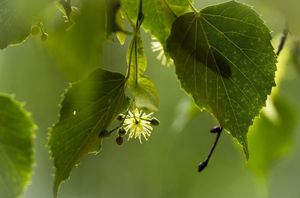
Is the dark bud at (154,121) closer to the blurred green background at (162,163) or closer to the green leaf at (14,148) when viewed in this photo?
the green leaf at (14,148)

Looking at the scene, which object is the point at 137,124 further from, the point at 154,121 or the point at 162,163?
the point at 162,163

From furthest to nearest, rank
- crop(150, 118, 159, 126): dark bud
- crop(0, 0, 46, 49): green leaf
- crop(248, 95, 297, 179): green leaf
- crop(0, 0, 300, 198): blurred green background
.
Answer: crop(0, 0, 300, 198): blurred green background < crop(248, 95, 297, 179): green leaf < crop(150, 118, 159, 126): dark bud < crop(0, 0, 46, 49): green leaf

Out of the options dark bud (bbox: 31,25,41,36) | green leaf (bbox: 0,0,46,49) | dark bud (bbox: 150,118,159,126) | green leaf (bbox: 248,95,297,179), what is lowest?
green leaf (bbox: 248,95,297,179)

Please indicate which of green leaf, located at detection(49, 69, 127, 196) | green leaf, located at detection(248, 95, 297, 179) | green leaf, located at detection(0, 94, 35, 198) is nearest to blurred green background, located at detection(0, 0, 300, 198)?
green leaf, located at detection(248, 95, 297, 179)

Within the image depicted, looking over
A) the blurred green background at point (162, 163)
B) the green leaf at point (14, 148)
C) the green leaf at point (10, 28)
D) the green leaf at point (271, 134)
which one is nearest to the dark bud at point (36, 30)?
the green leaf at point (10, 28)

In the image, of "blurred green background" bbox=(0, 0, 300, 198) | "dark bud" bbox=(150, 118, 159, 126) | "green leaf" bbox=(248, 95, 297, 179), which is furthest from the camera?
"blurred green background" bbox=(0, 0, 300, 198)

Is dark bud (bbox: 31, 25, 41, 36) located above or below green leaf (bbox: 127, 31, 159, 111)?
above

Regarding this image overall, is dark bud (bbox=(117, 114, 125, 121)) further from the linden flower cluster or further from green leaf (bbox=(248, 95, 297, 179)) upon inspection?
green leaf (bbox=(248, 95, 297, 179))

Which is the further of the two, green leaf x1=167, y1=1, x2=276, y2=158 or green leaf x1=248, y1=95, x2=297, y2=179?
green leaf x1=248, y1=95, x2=297, y2=179

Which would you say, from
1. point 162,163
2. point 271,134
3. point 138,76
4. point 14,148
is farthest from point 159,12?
point 162,163
